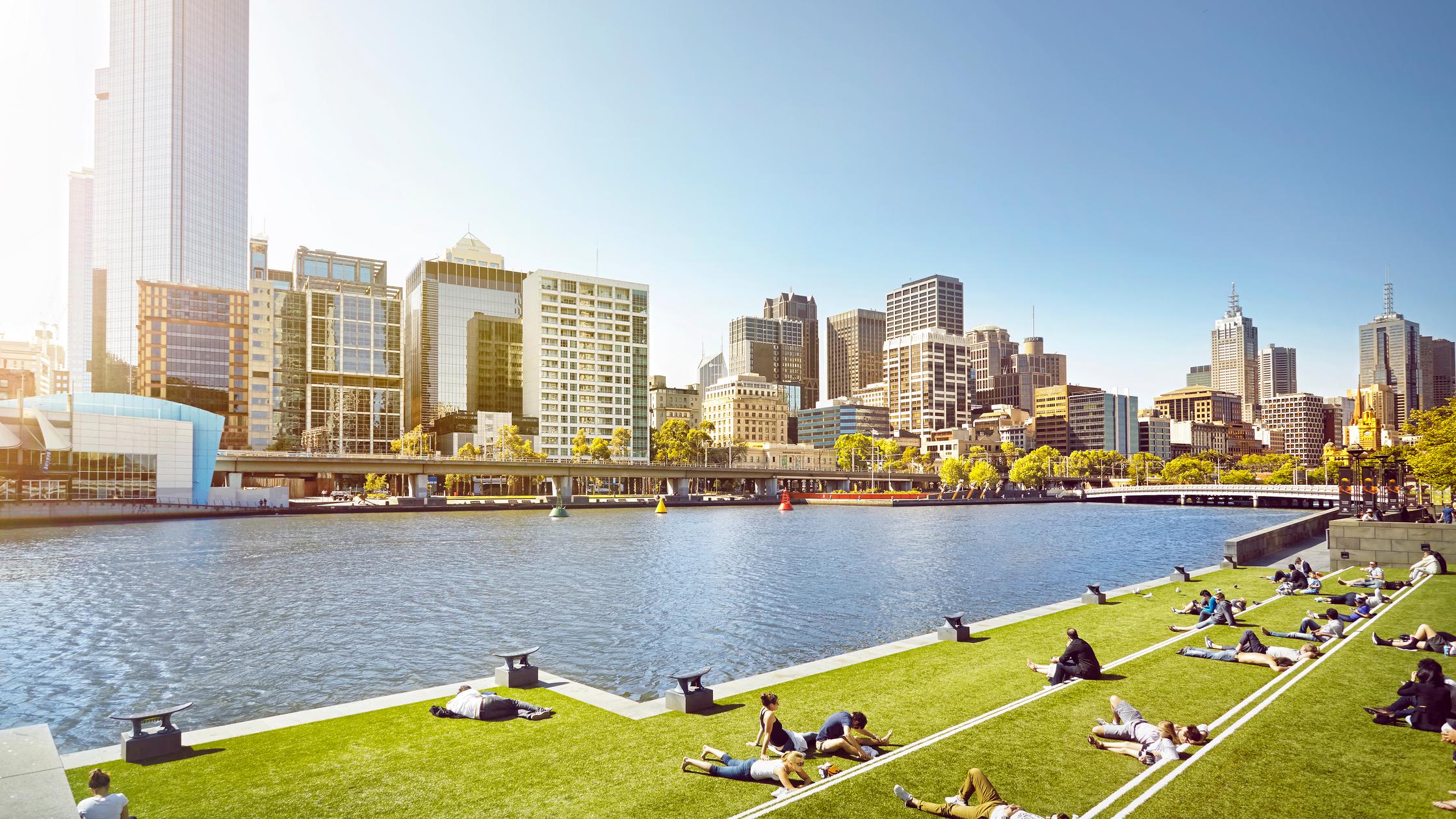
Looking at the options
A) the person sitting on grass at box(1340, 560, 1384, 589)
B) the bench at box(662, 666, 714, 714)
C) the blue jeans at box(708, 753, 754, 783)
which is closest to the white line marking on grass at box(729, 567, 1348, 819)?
the blue jeans at box(708, 753, 754, 783)

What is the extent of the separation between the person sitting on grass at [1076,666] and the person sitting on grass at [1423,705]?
17.9 ft

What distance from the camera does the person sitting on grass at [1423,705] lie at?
15.9m

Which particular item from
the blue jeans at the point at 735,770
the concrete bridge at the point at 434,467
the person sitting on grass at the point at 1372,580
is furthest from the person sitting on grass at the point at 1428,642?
the concrete bridge at the point at 434,467

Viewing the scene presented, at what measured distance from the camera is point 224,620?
127ft

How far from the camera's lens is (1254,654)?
72.2ft

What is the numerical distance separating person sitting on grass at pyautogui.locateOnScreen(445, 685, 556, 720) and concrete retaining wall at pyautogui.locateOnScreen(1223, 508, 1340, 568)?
4157 cm

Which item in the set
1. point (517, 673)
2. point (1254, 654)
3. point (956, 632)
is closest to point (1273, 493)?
point (956, 632)

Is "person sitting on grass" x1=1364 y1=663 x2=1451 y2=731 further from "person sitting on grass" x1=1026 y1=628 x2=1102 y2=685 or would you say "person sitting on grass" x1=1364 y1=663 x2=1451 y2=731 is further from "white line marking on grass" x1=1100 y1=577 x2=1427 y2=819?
"person sitting on grass" x1=1026 y1=628 x2=1102 y2=685

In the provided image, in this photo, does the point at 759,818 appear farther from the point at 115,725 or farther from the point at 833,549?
the point at 833,549

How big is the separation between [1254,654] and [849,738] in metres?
13.2

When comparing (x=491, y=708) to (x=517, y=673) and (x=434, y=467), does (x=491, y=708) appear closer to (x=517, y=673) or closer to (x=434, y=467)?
(x=517, y=673)

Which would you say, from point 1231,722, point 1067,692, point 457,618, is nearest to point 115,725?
point 457,618

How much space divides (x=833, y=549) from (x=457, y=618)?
43124mm

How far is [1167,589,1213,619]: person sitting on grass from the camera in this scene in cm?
2761
